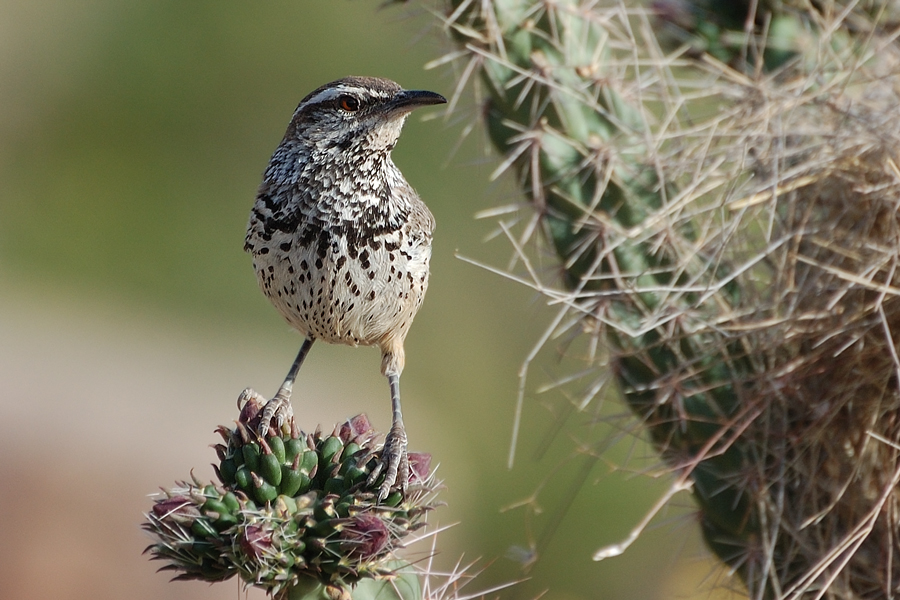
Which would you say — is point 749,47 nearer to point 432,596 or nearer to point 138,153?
point 432,596

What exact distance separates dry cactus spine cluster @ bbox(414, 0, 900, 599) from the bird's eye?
0.34 meters

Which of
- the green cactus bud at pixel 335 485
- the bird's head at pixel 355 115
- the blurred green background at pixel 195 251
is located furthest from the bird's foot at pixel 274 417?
the blurred green background at pixel 195 251

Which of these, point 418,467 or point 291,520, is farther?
point 418,467

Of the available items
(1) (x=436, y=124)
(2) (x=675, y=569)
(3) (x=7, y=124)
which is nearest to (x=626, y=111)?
(2) (x=675, y=569)

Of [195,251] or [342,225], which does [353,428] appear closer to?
[342,225]

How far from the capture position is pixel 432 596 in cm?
182

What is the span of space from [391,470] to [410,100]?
2.47 feet

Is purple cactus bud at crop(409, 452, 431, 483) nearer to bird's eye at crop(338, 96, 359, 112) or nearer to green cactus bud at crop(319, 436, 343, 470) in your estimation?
green cactus bud at crop(319, 436, 343, 470)

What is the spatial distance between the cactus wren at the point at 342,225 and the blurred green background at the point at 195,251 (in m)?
3.30

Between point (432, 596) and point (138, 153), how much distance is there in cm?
518

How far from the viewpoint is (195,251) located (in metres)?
6.39

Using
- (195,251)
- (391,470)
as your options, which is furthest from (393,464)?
(195,251)

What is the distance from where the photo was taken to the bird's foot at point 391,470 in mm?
1585

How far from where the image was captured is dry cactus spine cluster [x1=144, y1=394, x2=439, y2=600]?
4.80ft
